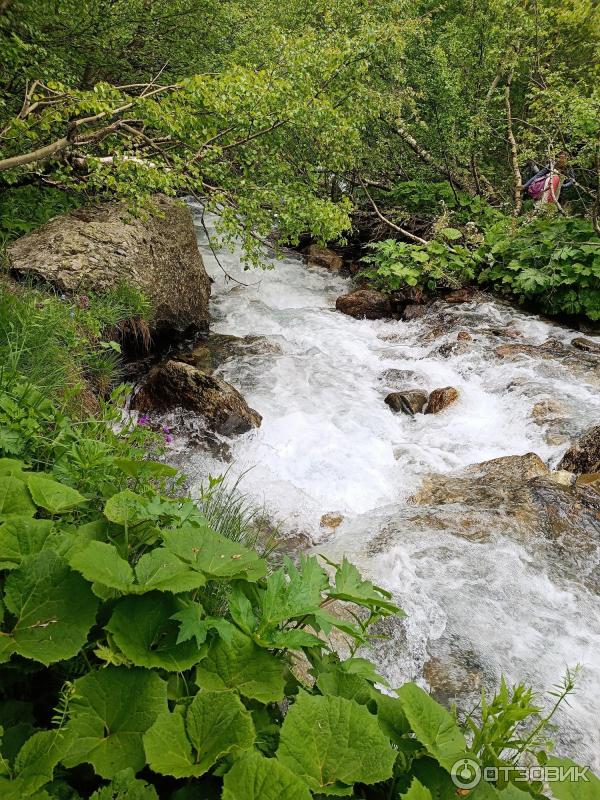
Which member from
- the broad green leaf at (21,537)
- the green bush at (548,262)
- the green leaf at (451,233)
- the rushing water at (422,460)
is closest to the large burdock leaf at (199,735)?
the broad green leaf at (21,537)

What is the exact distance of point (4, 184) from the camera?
713cm

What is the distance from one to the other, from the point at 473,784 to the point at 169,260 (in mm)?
7553

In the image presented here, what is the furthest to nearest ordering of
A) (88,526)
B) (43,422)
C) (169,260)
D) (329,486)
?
(169,260) < (329,486) < (43,422) < (88,526)

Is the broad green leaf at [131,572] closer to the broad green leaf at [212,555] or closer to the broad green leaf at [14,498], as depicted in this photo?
the broad green leaf at [212,555]

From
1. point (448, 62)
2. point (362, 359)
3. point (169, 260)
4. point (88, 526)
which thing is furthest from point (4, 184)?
point (448, 62)

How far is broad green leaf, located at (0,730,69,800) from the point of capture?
3.12 ft

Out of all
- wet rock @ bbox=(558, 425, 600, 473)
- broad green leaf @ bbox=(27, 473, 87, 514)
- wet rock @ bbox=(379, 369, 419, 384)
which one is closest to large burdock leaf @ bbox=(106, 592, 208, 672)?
broad green leaf @ bbox=(27, 473, 87, 514)

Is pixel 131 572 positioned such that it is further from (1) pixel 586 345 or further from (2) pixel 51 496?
(1) pixel 586 345

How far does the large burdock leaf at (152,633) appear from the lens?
1.24m

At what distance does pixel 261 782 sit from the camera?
1004mm

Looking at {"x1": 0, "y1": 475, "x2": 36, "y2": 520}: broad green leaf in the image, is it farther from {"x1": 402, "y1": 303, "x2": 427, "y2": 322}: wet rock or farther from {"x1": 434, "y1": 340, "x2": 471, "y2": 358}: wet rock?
{"x1": 402, "y1": 303, "x2": 427, "y2": 322}: wet rock

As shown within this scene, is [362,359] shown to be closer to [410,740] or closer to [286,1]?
[410,740]

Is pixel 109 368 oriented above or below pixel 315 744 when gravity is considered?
below

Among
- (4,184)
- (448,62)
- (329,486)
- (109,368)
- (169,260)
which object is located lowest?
(329,486)
